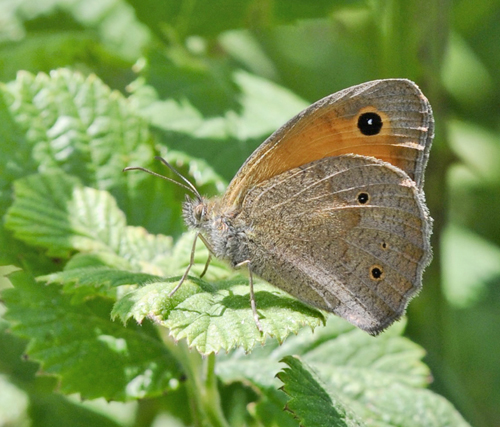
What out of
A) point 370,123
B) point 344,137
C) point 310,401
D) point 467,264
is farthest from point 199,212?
point 467,264

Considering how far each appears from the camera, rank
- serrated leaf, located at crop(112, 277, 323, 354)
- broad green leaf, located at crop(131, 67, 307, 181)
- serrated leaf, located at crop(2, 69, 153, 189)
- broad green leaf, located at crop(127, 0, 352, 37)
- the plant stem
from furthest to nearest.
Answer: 1. broad green leaf, located at crop(127, 0, 352, 37)
2. broad green leaf, located at crop(131, 67, 307, 181)
3. serrated leaf, located at crop(2, 69, 153, 189)
4. the plant stem
5. serrated leaf, located at crop(112, 277, 323, 354)

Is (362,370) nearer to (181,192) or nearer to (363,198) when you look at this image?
(363,198)

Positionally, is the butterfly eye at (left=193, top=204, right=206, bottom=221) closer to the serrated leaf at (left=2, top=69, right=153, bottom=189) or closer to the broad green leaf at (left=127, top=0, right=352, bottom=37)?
the serrated leaf at (left=2, top=69, right=153, bottom=189)

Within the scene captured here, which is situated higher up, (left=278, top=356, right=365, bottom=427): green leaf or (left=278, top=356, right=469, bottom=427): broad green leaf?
(left=278, top=356, right=365, bottom=427): green leaf

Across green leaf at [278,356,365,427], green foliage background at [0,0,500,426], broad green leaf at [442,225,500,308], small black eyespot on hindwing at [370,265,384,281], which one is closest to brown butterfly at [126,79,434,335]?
small black eyespot on hindwing at [370,265,384,281]

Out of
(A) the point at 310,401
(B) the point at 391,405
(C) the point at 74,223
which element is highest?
(C) the point at 74,223

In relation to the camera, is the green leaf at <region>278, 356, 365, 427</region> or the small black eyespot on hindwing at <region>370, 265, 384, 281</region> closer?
the green leaf at <region>278, 356, 365, 427</region>

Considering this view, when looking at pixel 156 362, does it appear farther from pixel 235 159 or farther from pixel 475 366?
pixel 475 366

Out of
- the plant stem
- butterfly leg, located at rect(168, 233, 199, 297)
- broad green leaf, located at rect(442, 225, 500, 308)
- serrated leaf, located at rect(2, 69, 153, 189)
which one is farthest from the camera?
broad green leaf, located at rect(442, 225, 500, 308)
